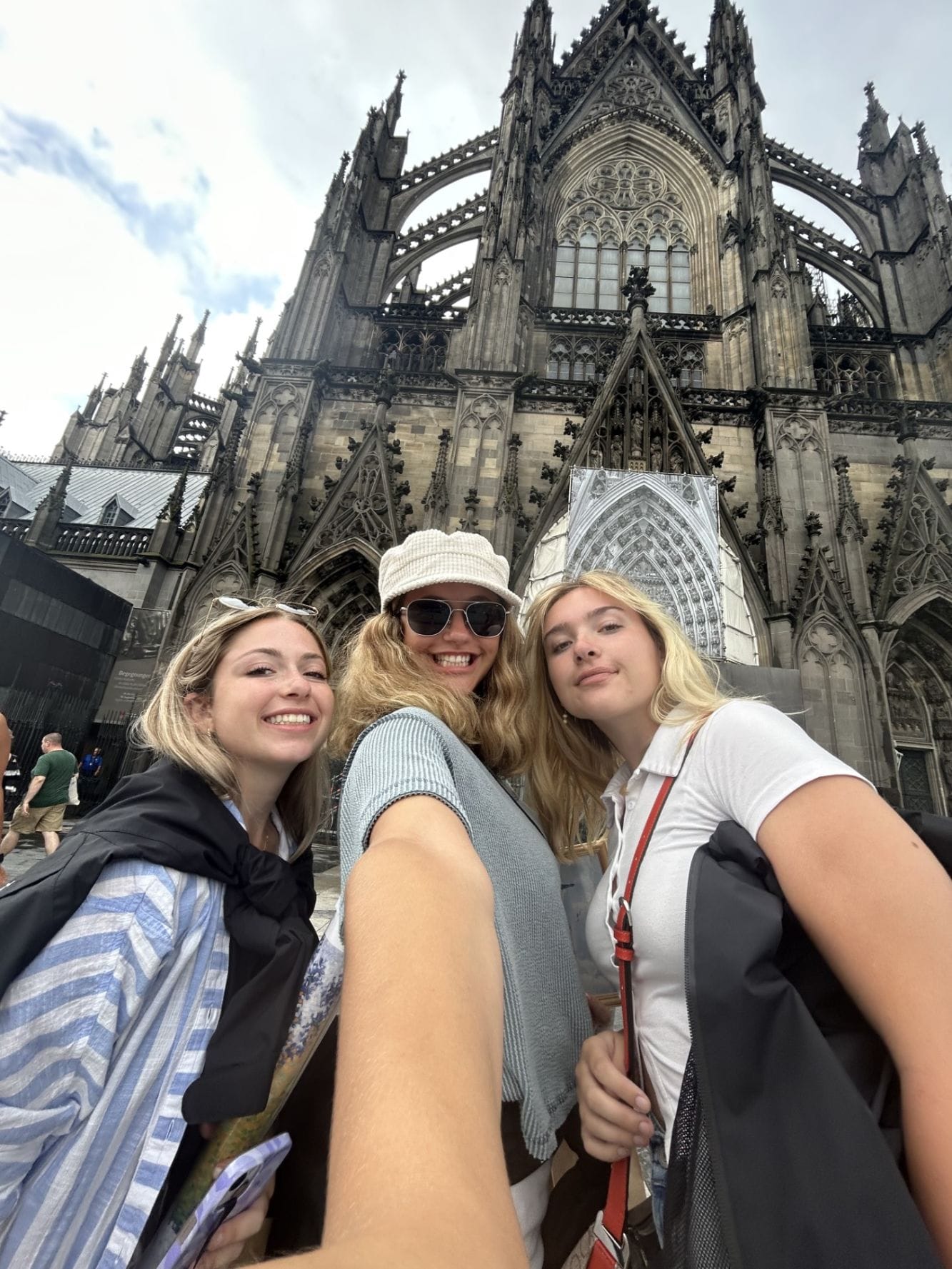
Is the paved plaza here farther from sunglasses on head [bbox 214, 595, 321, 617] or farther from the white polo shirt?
the white polo shirt

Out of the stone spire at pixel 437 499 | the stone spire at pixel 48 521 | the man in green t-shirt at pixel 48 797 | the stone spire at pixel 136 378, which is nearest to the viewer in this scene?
the man in green t-shirt at pixel 48 797

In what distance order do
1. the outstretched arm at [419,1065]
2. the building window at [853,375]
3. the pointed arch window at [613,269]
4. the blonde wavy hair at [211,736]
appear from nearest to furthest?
the outstretched arm at [419,1065], the blonde wavy hair at [211,736], the building window at [853,375], the pointed arch window at [613,269]

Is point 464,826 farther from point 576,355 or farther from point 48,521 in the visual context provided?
point 48,521

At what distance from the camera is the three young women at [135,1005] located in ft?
2.78

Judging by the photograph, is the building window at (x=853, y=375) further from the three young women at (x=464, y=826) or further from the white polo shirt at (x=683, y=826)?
the white polo shirt at (x=683, y=826)

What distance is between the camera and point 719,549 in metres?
9.48

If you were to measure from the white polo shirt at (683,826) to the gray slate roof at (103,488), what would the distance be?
62.5ft

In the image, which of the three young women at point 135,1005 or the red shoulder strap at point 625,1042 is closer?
the three young women at point 135,1005

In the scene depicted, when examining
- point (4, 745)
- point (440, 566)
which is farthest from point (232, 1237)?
point (4, 745)

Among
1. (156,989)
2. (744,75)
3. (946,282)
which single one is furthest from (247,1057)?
(744,75)

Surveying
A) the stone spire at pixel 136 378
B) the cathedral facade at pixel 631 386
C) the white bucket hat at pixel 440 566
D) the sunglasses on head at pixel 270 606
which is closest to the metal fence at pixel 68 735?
the cathedral facade at pixel 631 386

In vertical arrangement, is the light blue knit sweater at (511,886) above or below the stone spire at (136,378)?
below

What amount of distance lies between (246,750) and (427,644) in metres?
0.57

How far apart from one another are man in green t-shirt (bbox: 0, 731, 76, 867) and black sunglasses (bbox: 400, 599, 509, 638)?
5.87 meters
